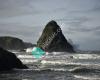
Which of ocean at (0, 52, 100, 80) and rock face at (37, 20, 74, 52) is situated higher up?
rock face at (37, 20, 74, 52)

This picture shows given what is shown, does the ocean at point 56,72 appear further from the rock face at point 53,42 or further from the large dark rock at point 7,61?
the rock face at point 53,42

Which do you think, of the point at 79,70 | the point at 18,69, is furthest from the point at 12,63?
the point at 79,70

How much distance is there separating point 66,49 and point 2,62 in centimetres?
14965

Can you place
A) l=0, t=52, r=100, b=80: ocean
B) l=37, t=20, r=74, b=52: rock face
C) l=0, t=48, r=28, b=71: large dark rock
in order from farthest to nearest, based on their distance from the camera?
1. l=37, t=20, r=74, b=52: rock face
2. l=0, t=48, r=28, b=71: large dark rock
3. l=0, t=52, r=100, b=80: ocean

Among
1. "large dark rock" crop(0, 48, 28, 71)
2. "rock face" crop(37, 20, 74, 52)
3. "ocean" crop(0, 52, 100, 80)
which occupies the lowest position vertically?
"ocean" crop(0, 52, 100, 80)

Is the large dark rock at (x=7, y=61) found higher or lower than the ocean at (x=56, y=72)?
higher

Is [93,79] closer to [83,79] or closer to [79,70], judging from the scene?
[83,79]

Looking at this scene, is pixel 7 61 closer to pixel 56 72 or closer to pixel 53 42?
pixel 56 72

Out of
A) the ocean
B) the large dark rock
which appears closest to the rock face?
the ocean

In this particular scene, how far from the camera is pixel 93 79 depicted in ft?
104

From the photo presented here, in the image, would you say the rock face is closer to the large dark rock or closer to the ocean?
the ocean

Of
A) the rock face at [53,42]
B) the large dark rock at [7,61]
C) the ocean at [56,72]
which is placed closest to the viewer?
the ocean at [56,72]

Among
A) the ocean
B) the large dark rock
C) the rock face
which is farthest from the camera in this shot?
the rock face

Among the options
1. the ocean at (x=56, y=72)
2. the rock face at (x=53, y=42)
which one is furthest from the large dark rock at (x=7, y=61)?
the rock face at (x=53, y=42)
